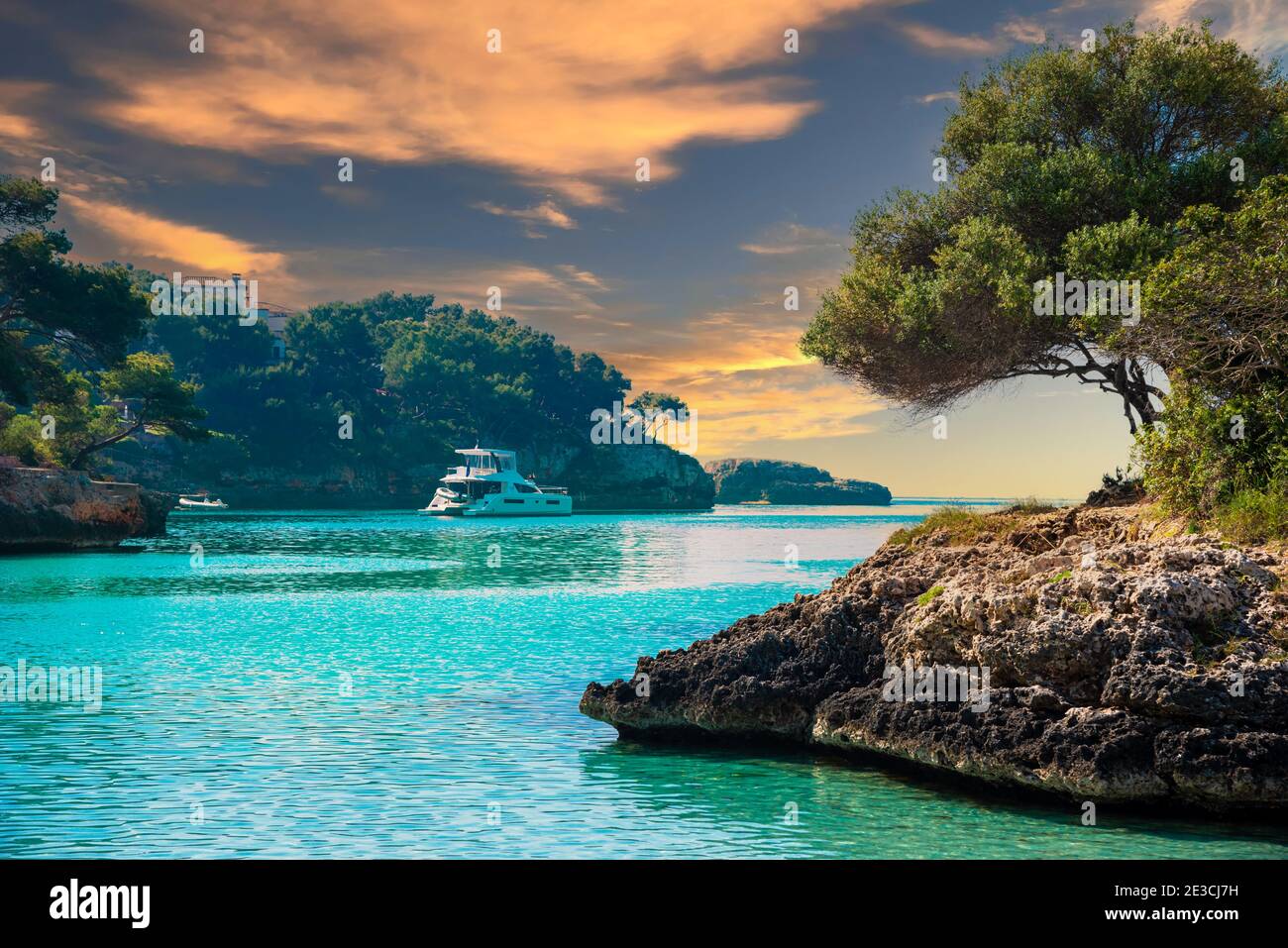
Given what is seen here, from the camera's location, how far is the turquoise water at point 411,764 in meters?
8.37

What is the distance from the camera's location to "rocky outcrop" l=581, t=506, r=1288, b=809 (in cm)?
863

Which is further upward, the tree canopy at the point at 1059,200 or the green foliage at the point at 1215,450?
the tree canopy at the point at 1059,200

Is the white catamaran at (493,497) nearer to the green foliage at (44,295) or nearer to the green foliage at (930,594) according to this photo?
the green foliage at (44,295)

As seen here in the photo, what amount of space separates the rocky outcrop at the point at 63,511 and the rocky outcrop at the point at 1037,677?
37658 mm

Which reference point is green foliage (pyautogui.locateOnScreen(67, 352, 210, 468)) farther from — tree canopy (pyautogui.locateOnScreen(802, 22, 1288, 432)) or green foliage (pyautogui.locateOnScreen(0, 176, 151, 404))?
tree canopy (pyautogui.locateOnScreen(802, 22, 1288, 432))

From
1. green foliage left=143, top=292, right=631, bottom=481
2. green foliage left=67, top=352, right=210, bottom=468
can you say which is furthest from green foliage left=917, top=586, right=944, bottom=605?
green foliage left=143, top=292, right=631, bottom=481

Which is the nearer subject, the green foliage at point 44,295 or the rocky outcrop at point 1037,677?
the rocky outcrop at point 1037,677

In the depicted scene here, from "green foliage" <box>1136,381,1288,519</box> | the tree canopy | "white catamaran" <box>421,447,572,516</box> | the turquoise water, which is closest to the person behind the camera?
the turquoise water

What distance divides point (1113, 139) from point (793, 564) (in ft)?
85.8

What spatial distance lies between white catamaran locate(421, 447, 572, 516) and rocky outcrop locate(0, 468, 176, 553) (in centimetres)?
5034

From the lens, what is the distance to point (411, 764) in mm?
10922

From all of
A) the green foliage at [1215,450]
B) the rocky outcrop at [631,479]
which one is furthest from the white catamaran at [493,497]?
the green foliage at [1215,450]

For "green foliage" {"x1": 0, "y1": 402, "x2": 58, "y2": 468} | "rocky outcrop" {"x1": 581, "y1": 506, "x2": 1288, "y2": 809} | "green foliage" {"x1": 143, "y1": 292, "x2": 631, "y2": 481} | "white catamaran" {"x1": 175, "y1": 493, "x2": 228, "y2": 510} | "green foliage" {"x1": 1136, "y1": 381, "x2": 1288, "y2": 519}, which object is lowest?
"rocky outcrop" {"x1": 581, "y1": 506, "x2": 1288, "y2": 809}

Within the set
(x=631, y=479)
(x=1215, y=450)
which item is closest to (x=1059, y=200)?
(x=1215, y=450)
